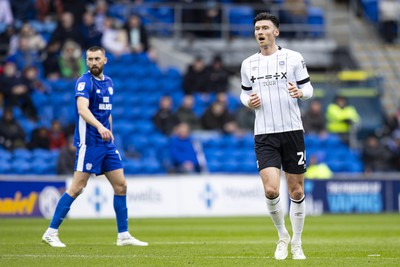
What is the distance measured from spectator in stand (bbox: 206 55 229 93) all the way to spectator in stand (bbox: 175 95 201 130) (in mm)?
1369

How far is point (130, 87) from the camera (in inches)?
1051

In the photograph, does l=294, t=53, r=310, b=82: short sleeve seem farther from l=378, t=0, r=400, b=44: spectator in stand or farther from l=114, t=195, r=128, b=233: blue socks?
l=378, t=0, r=400, b=44: spectator in stand

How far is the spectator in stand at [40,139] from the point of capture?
77.7ft

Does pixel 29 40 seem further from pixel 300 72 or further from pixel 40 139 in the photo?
pixel 300 72

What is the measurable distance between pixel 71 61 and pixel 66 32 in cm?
94

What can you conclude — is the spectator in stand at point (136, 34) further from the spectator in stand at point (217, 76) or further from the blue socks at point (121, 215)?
the blue socks at point (121, 215)

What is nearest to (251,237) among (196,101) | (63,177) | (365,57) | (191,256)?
(191,256)

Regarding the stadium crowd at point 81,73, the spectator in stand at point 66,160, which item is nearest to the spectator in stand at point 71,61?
the stadium crowd at point 81,73

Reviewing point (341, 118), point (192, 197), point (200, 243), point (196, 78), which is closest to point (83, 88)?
point (200, 243)

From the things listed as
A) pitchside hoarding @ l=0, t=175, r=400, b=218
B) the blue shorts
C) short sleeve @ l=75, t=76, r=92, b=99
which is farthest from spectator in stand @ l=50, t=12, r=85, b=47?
the blue shorts

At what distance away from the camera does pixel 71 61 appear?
1014 inches

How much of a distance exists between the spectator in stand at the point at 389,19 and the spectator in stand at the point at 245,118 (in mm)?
7115

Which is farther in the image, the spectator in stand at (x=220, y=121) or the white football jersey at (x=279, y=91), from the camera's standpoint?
the spectator in stand at (x=220, y=121)

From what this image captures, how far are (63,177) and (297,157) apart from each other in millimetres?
12378
